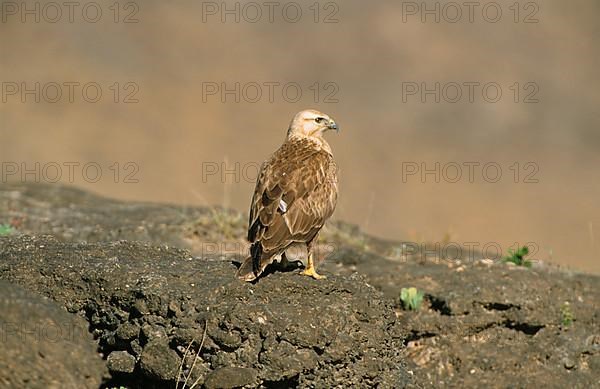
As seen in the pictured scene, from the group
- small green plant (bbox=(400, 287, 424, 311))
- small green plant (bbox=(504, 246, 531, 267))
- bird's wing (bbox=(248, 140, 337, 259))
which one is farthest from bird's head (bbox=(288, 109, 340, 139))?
small green plant (bbox=(504, 246, 531, 267))

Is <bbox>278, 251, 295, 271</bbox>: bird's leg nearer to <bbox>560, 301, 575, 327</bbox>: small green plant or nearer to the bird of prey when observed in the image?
the bird of prey

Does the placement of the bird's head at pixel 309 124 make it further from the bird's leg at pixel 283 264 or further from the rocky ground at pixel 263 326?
the rocky ground at pixel 263 326

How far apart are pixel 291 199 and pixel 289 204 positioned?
2.1 inches

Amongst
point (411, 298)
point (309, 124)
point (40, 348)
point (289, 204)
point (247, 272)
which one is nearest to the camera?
point (40, 348)

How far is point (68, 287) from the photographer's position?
6922 mm

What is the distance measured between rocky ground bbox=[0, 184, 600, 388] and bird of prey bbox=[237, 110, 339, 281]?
0.22 m

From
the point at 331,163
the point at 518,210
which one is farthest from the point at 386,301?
the point at 518,210

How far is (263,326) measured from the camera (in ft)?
21.5

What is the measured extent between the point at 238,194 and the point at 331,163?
46.3ft

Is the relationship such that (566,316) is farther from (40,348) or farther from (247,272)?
(40,348)

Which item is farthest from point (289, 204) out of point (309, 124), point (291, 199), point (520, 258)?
point (520, 258)

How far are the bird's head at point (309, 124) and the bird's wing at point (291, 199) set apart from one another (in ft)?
1.88

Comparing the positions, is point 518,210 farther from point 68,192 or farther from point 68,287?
point 68,287

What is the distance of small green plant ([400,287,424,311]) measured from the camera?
906 cm
